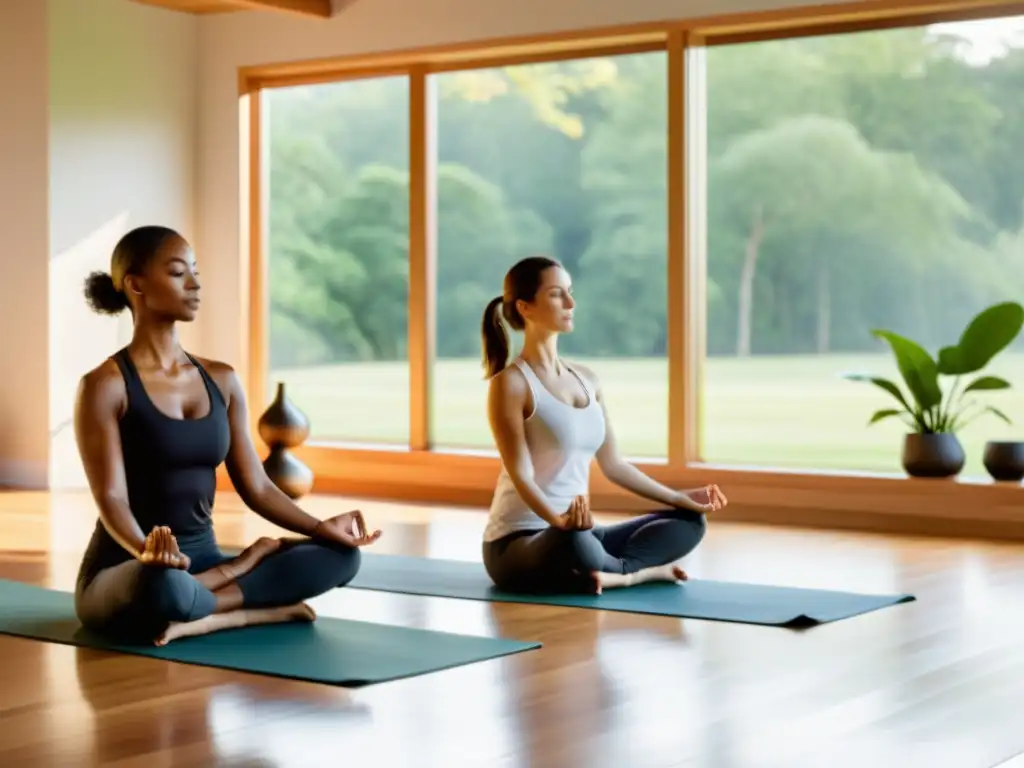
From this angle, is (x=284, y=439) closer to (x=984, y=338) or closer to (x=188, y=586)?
(x=984, y=338)

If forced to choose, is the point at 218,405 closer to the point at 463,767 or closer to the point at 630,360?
the point at 463,767

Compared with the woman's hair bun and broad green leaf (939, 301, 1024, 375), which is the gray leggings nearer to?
the woman's hair bun

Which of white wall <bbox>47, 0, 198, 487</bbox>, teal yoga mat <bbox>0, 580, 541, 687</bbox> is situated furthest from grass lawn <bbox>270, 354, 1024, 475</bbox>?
teal yoga mat <bbox>0, 580, 541, 687</bbox>

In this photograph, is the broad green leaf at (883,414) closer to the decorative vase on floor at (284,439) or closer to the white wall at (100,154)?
the decorative vase on floor at (284,439)

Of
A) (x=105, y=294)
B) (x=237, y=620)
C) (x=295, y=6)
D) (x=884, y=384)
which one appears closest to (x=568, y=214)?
(x=295, y=6)

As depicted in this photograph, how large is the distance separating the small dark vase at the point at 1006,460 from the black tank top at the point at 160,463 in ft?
10.7

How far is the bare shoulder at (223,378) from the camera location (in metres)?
3.84

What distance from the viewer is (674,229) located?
22.1 ft

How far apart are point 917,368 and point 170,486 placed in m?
3.26

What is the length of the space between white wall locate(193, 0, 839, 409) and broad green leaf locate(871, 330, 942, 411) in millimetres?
1989

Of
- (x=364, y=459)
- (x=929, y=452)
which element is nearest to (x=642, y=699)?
(x=929, y=452)

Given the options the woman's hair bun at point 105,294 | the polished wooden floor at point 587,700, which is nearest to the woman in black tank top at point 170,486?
the woman's hair bun at point 105,294

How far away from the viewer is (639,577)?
455 centimetres

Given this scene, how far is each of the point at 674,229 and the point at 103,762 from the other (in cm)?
446
